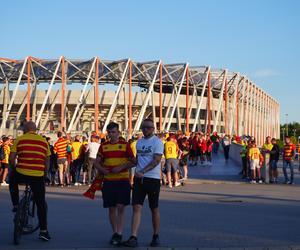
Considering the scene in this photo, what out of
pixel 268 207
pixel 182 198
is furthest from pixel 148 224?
pixel 182 198

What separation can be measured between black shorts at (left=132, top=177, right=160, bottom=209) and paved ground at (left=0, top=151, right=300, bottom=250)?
2.03ft

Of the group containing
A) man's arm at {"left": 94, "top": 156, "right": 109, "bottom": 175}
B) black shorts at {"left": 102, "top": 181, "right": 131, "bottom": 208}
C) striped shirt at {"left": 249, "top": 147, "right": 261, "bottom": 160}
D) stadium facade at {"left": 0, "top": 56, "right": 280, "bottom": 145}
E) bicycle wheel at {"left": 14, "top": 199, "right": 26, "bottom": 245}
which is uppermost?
stadium facade at {"left": 0, "top": 56, "right": 280, "bottom": 145}

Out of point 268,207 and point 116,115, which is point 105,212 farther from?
point 116,115

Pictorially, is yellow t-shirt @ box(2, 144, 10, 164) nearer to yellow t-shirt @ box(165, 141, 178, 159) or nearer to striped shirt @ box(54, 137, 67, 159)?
striped shirt @ box(54, 137, 67, 159)

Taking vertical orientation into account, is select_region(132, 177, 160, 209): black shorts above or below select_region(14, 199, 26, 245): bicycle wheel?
above

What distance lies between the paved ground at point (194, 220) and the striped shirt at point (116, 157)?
3.12 feet

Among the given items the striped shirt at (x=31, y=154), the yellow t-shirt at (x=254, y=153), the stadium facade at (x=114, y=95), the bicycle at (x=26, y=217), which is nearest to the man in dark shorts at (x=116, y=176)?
the striped shirt at (x=31, y=154)

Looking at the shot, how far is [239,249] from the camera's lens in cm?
766

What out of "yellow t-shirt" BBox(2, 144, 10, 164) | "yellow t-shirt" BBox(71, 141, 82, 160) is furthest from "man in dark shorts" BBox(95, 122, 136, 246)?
"yellow t-shirt" BBox(71, 141, 82, 160)

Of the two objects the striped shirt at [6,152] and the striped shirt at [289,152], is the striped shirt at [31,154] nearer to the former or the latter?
the striped shirt at [6,152]

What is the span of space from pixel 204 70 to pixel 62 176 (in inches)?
2024

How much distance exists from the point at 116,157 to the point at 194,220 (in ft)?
9.80

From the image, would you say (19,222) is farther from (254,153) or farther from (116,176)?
(254,153)

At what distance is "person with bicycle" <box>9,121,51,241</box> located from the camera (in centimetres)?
847
